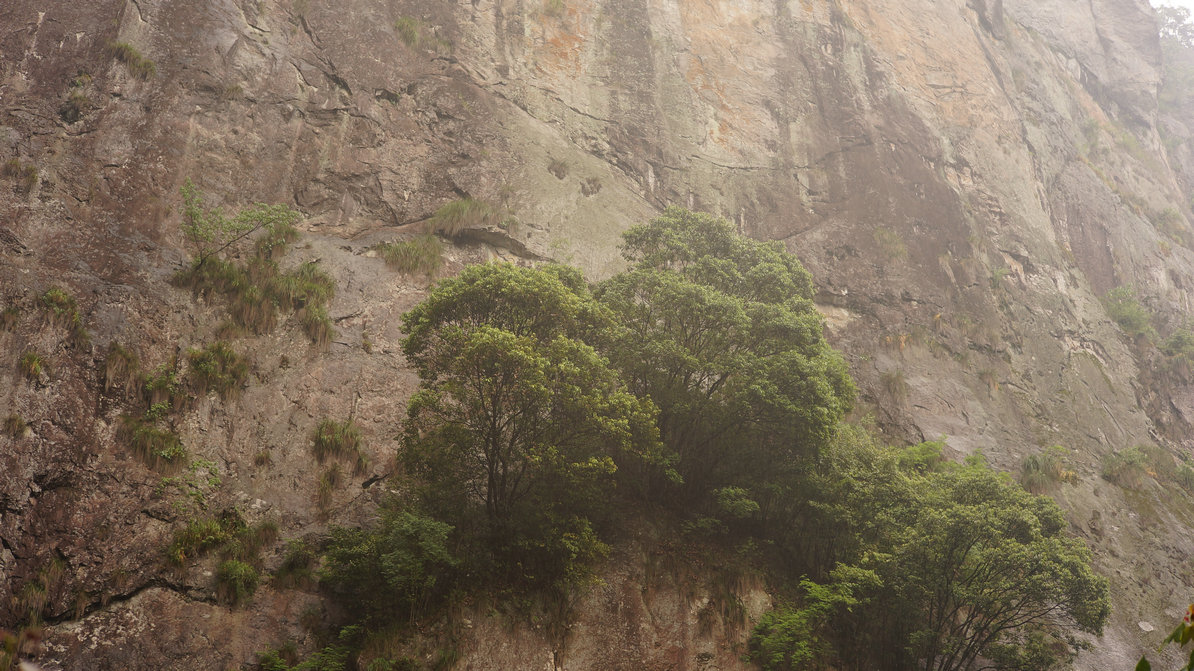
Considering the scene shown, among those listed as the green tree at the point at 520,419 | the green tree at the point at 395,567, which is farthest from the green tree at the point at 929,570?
the green tree at the point at 395,567

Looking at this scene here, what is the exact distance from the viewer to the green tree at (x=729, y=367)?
53.3 feet

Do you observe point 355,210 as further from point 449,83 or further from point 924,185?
point 924,185

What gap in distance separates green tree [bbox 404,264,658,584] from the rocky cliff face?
5.95 feet

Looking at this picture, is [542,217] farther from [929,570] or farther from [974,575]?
[974,575]

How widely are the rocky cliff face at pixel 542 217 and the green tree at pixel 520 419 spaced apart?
5.95ft

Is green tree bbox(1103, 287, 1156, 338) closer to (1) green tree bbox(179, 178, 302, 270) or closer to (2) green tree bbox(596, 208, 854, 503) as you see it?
(2) green tree bbox(596, 208, 854, 503)

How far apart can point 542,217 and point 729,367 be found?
9.45m

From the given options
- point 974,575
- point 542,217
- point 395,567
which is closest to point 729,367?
point 974,575

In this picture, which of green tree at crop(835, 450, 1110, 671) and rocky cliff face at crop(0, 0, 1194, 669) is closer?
rocky cliff face at crop(0, 0, 1194, 669)

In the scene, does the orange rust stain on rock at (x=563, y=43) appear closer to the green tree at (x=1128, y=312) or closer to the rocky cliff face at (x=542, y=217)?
the rocky cliff face at (x=542, y=217)

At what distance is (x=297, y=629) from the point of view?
1341cm

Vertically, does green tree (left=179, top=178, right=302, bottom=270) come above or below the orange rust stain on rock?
below

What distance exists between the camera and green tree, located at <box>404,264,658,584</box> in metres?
14.1

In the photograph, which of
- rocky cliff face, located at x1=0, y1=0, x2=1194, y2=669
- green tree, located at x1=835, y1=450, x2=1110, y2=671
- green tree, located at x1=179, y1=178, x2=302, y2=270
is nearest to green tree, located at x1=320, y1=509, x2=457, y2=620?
rocky cliff face, located at x1=0, y1=0, x2=1194, y2=669
